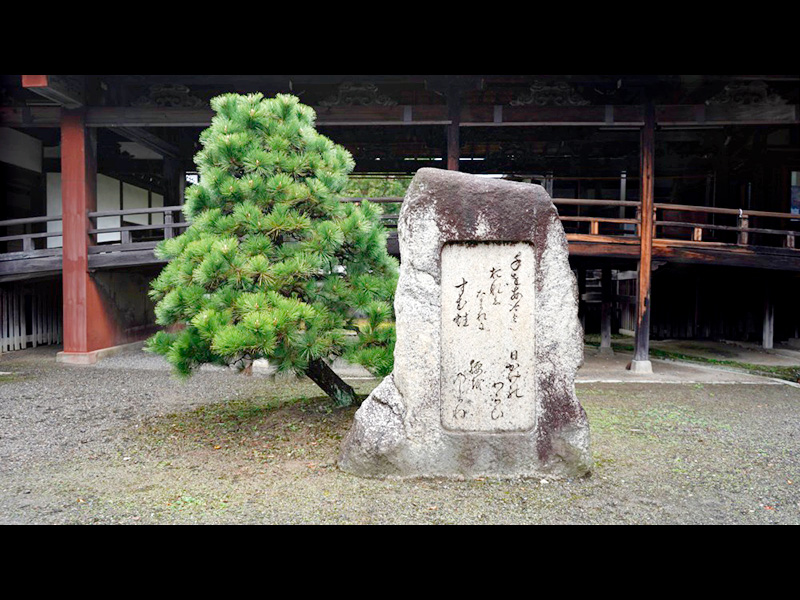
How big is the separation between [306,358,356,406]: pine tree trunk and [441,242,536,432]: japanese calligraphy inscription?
1719mm

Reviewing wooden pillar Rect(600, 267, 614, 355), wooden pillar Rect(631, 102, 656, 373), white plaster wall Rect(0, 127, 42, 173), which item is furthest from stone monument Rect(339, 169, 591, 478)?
white plaster wall Rect(0, 127, 42, 173)

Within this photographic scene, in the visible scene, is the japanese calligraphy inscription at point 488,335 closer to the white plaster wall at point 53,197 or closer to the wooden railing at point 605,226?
the wooden railing at point 605,226

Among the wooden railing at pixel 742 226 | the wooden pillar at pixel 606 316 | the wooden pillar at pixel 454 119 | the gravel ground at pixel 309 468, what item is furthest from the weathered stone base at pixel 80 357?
the wooden railing at pixel 742 226

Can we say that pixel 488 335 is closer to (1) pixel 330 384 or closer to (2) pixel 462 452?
(2) pixel 462 452

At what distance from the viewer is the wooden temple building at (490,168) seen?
30.1 ft

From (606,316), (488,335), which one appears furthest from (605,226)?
(488,335)

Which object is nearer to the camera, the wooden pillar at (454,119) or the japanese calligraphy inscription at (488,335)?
the japanese calligraphy inscription at (488,335)

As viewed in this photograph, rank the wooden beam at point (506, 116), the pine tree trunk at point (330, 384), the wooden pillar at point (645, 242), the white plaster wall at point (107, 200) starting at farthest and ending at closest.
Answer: the white plaster wall at point (107, 200), the wooden beam at point (506, 116), the wooden pillar at point (645, 242), the pine tree trunk at point (330, 384)

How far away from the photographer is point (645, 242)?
902 centimetres

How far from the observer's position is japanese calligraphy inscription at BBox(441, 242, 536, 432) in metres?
4.04

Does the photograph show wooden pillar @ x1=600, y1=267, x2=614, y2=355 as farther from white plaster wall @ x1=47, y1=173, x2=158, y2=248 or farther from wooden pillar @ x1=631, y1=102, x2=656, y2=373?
white plaster wall @ x1=47, y1=173, x2=158, y2=248

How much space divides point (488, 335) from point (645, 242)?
20.1 feet

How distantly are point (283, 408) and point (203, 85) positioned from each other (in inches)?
265

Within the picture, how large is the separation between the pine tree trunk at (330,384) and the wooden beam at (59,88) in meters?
6.89
